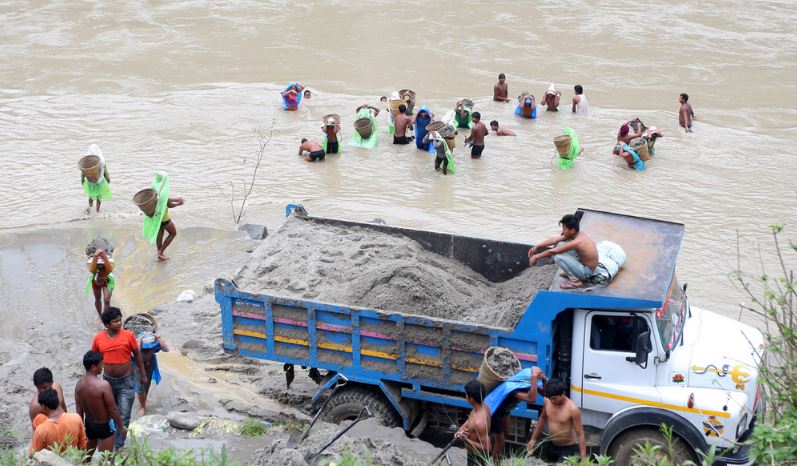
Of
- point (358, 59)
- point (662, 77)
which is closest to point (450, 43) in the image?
point (358, 59)

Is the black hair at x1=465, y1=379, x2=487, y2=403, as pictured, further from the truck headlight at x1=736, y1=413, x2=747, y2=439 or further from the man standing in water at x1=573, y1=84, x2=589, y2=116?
the man standing in water at x1=573, y1=84, x2=589, y2=116

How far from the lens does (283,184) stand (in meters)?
15.1

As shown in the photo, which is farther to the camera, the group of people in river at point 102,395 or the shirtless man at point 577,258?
the shirtless man at point 577,258

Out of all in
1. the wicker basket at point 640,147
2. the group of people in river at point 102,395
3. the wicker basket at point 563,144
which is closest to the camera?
the group of people in river at point 102,395

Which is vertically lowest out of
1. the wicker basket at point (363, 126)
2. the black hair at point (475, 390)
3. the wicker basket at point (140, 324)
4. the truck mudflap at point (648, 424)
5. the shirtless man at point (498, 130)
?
the truck mudflap at point (648, 424)

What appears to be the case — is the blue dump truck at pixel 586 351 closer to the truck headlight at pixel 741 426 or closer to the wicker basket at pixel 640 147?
the truck headlight at pixel 741 426

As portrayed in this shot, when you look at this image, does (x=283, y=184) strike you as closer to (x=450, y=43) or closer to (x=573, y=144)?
(x=573, y=144)

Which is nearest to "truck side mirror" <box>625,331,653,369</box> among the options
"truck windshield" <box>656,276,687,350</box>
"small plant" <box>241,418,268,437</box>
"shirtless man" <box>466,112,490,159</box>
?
"truck windshield" <box>656,276,687,350</box>

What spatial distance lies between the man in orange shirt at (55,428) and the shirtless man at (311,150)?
384 inches

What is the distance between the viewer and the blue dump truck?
6.79m

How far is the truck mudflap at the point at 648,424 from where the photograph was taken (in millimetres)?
6652

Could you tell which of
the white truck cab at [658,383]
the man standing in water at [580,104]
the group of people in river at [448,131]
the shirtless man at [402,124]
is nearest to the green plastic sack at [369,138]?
the group of people in river at [448,131]

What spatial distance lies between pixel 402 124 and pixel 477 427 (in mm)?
10671

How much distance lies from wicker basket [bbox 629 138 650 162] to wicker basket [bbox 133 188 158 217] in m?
8.53
